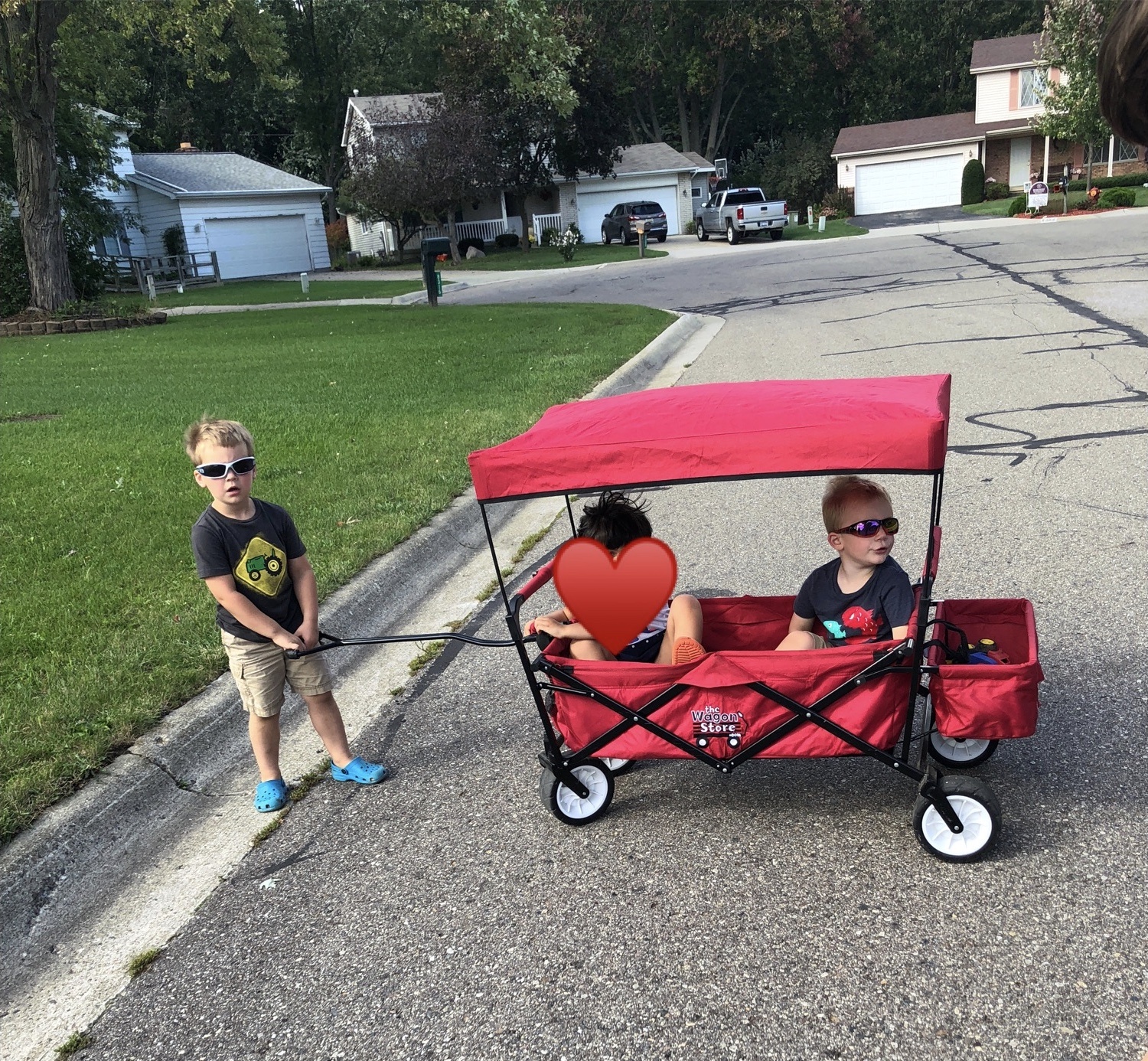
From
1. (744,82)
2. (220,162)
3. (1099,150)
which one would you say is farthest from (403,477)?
(744,82)

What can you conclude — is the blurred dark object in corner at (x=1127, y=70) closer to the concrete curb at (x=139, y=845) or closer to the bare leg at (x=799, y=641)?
the bare leg at (x=799, y=641)

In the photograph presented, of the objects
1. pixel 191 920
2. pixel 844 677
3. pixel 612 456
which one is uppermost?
pixel 612 456

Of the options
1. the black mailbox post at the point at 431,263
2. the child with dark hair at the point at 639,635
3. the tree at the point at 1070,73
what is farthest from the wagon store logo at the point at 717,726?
the tree at the point at 1070,73

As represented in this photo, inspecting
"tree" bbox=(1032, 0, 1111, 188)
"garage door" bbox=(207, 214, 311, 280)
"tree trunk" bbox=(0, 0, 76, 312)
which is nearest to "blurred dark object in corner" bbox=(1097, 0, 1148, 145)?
"tree trunk" bbox=(0, 0, 76, 312)

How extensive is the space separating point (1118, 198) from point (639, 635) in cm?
3702

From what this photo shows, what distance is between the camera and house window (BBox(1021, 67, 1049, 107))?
4838 cm

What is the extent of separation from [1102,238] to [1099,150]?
3123cm

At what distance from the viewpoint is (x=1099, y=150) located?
4831 centimetres

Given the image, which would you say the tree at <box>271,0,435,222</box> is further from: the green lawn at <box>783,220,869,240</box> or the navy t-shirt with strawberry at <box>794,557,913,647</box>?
the navy t-shirt with strawberry at <box>794,557,913,647</box>

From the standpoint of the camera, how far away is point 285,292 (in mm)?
30469

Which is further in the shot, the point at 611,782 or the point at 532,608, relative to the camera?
the point at 532,608

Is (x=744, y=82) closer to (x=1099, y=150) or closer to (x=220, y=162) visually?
(x=1099, y=150)

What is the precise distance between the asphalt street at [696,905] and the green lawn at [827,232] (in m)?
31.9

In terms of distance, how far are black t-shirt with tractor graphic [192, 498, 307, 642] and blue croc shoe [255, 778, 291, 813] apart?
534 mm
